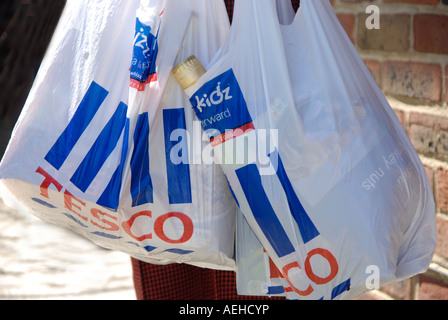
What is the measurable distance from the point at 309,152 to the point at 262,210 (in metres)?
0.13

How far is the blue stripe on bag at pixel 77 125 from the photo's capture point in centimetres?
Answer: 105

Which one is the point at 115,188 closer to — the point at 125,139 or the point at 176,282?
the point at 125,139

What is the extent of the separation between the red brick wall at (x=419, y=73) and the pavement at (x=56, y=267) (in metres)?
1.40

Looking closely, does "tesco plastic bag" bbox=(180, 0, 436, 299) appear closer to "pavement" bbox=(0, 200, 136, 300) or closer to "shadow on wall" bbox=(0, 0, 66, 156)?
"pavement" bbox=(0, 200, 136, 300)

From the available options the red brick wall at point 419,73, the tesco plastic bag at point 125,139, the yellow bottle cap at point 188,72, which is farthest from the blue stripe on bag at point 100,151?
the red brick wall at point 419,73

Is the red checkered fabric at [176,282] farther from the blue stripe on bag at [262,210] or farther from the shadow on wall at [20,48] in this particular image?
the shadow on wall at [20,48]

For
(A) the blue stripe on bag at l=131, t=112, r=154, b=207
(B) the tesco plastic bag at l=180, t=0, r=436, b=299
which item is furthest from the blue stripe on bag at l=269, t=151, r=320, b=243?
(A) the blue stripe on bag at l=131, t=112, r=154, b=207

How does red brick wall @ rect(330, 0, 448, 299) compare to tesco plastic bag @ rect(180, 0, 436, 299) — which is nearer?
tesco plastic bag @ rect(180, 0, 436, 299)

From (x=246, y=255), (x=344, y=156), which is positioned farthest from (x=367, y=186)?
(x=246, y=255)

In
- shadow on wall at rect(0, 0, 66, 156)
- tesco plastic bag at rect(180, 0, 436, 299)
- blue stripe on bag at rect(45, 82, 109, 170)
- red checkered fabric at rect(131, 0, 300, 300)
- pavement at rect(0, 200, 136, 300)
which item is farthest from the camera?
shadow on wall at rect(0, 0, 66, 156)

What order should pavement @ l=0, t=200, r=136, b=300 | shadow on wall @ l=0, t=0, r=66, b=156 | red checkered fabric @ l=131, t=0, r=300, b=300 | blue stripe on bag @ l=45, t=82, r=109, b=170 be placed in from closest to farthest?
blue stripe on bag @ l=45, t=82, r=109, b=170
red checkered fabric @ l=131, t=0, r=300, b=300
pavement @ l=0, t=200, r=136, b=300
shadow on wall @ l=0, t=0, r=66, b=156

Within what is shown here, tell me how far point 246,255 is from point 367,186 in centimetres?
28

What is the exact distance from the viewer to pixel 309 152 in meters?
0.96

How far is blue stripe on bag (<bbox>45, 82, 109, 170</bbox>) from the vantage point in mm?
1050
